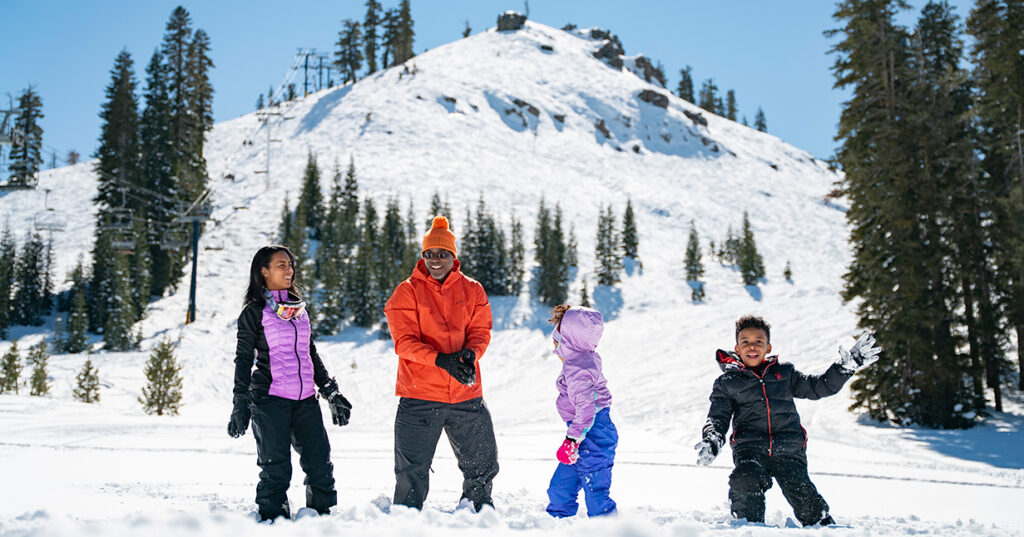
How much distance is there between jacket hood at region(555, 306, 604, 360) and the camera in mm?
4816

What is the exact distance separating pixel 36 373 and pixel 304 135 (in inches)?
2324

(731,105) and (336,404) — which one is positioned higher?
(731,105)

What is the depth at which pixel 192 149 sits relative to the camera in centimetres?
4622

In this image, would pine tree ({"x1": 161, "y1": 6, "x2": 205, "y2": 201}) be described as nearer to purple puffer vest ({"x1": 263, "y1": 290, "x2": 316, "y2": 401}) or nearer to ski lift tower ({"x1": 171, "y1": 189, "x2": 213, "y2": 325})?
ski lift tower ({"x1": 171, "y1": 189, "x2": 213, "y2": 325})

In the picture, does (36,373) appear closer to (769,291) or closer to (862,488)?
(862,488)

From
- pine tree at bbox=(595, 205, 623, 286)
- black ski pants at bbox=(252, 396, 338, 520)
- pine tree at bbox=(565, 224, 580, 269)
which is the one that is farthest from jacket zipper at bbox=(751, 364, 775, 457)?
pine tree at bbox=(565, 224, 580, 269)

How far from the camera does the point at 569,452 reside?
14.9 feet

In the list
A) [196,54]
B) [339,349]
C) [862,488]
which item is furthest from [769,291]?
[196,54]

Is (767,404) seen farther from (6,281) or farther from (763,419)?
(6,281)

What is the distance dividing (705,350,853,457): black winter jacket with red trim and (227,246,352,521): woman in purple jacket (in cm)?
285

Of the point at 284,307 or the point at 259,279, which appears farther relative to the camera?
the point at 259,279

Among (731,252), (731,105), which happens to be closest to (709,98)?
(731,105)

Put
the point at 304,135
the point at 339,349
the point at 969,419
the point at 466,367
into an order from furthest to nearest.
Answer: the point at 304,135 < the point at 339,349 < the point at 969,419 < the point at 466,367

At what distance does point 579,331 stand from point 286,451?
2.31 meters
